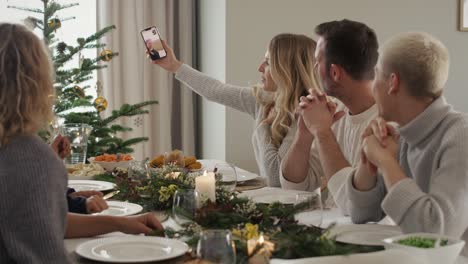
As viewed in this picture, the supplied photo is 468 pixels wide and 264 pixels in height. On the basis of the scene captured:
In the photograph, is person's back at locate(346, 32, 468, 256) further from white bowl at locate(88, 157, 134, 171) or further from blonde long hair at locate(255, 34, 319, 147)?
white bowl at locate(88, 157, 134, 171)

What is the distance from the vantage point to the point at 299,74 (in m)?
2.80

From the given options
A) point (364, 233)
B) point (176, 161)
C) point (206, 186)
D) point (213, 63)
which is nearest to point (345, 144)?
point (176, 161)

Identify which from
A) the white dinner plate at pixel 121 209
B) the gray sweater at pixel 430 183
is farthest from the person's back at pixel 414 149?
the white dinner plate at pixel 121 209

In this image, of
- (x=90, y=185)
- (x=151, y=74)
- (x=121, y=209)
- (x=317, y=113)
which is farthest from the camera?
(x=151, y=74)

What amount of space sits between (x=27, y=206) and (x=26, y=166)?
79 mm

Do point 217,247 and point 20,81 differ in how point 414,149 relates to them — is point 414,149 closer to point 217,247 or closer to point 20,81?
point 217,247

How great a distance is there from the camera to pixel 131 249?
58.2 inches

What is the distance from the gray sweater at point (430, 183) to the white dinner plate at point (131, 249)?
1.69 feet

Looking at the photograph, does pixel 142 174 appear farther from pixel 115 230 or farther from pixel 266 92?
pixel 266 92

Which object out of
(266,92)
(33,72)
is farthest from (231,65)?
(33,72)

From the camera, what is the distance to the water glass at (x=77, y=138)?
2756 mm

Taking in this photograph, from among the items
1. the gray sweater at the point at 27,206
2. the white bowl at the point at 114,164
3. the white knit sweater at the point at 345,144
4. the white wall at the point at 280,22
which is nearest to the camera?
the gray sweater at the point at 27,206

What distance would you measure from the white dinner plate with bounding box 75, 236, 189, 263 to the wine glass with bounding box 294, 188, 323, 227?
1.09ft

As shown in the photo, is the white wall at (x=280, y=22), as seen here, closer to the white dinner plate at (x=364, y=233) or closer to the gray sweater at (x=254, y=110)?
the gray sweater at (x=254, y=110)
